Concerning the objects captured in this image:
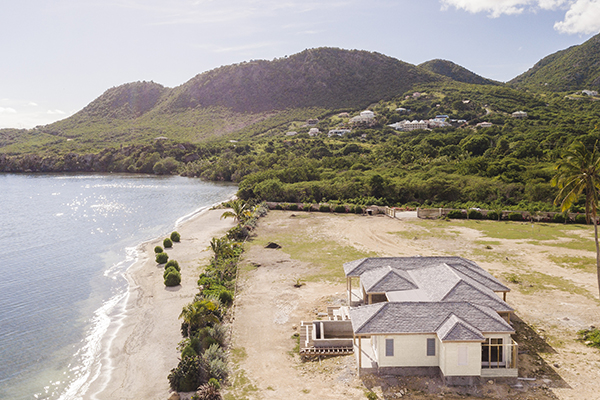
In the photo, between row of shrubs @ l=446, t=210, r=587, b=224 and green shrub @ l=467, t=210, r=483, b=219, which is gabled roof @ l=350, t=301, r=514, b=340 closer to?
row of shrubs @ l=446, t=210, r=587, b=224

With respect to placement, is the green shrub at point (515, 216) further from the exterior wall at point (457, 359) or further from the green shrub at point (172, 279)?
the green shrub at point (172, 279)

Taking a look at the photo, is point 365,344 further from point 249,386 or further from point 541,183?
point 541,183

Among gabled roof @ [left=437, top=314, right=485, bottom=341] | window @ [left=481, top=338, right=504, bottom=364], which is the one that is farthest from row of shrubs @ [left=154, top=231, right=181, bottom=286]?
window @ [left=481, top=338, right=504, bottom=364]

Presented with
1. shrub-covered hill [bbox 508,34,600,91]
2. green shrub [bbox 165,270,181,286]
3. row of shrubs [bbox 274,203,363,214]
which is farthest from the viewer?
shrub-covered hill [bbox 508,34,600,91]

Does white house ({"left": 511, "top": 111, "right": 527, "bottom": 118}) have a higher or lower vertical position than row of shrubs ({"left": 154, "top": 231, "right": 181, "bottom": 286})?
higher

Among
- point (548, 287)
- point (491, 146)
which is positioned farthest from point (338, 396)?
point (491, 146)

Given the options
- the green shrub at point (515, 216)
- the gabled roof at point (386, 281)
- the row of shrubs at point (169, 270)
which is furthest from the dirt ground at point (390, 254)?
the row of shrubs at point (169, 270)
